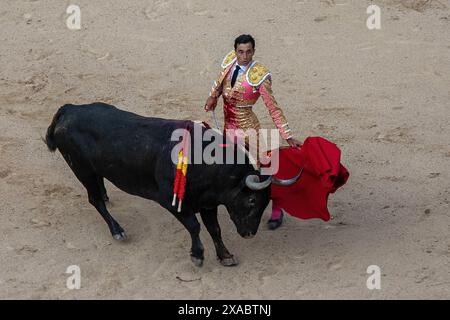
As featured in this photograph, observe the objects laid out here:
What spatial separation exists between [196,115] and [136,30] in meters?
1.99

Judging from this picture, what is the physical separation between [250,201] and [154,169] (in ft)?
2.50

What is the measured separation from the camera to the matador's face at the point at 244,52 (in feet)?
24.3

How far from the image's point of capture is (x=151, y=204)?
8.55 meters

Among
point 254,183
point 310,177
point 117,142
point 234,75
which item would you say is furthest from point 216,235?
point 234,75

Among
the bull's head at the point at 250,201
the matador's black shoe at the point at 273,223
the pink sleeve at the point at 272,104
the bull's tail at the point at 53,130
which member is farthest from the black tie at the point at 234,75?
the bull's tail at the point at 53,130

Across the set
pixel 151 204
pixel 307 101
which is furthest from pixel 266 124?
pixel 151 204

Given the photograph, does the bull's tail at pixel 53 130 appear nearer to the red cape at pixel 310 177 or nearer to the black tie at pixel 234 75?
the black tie at pixel 234 75

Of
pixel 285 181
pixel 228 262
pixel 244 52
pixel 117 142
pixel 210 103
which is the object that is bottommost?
pixel 228 262

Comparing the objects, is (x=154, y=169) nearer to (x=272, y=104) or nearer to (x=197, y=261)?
(x=197, y=261)

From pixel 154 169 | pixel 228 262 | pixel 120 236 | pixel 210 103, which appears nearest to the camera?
pixel 154 169

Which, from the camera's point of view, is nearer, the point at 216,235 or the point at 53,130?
the point at 216,235

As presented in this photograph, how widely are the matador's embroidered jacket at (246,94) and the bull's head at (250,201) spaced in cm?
52

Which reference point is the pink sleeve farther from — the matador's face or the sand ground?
the sand ground

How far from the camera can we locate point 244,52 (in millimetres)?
7426
